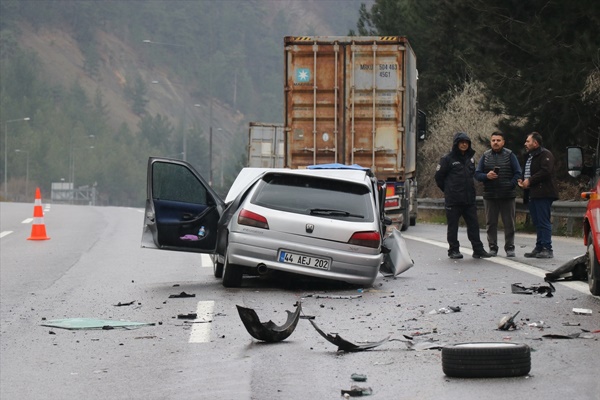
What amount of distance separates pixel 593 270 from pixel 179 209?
5265mm

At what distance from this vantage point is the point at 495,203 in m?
18.5

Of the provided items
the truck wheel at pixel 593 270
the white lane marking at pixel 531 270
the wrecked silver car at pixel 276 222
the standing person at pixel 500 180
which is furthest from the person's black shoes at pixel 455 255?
the truck wheel at pixel 593 270

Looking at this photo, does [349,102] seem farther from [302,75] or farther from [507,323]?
[507,323]

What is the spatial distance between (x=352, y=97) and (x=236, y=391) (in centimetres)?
1829

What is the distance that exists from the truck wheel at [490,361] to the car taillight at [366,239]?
19.9 feet

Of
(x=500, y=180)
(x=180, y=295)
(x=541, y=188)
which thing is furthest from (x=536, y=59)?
(x=180, y=295)

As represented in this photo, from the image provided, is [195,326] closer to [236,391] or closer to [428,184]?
[236,391]

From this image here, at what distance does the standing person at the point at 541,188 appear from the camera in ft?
58.7

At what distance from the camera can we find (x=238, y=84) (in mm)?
191250

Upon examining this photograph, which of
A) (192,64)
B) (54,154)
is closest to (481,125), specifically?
(54,154)

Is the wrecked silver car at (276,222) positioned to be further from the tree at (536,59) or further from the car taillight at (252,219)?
the tree at (536,59)

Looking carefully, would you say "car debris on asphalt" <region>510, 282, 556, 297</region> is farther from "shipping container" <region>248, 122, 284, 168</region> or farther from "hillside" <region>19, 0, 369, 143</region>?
"hillside" <region>19, 0, 369, 143</region>

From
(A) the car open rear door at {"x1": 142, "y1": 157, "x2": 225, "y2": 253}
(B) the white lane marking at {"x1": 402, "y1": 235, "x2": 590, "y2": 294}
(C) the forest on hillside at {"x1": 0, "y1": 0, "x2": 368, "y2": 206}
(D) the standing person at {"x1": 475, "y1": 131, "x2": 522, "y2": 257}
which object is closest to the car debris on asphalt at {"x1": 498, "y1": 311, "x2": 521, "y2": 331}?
(B) the white lane marking at {"x1": 402, "y1": 235, "x2": 590, "y2": 294}

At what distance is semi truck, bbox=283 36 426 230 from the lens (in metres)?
25.5
